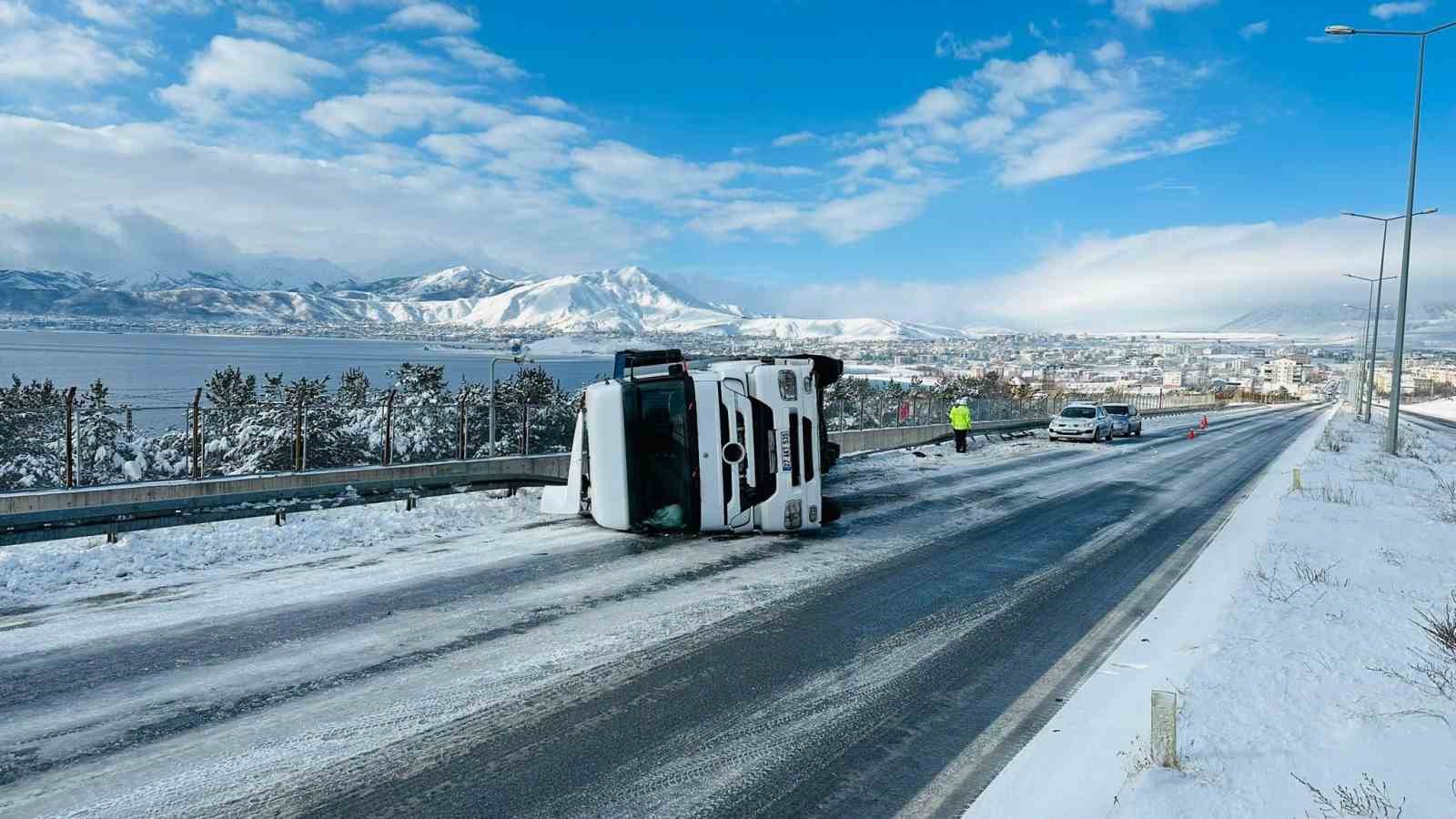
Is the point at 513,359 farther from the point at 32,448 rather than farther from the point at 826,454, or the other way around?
the point at 32,448

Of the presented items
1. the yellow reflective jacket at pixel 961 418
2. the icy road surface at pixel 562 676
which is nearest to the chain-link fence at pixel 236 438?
the icy road surface at pixel 562 676

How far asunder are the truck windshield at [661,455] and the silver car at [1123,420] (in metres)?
30.5

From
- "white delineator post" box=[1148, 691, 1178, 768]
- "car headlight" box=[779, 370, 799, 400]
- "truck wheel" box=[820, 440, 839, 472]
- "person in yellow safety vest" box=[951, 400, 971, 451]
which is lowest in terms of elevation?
"person in yellow safety vest" box=[951, 400, 971, 451]

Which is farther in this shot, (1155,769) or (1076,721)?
(1076,721)

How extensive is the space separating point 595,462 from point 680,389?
153 centimetres

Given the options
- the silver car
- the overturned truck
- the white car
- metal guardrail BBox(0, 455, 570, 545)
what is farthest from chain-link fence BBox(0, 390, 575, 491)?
the silver car

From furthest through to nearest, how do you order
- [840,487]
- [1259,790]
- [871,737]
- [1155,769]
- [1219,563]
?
[840,487] → [1219,563] → [871,737] → [1155,769] → [1259,790]

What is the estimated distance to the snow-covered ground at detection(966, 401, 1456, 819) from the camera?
3914 millimetres

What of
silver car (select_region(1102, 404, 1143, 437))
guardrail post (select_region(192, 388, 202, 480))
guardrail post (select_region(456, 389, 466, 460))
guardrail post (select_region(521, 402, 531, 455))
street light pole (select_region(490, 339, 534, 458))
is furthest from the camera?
silver car (select_region(1102, 404, 1143, 437))

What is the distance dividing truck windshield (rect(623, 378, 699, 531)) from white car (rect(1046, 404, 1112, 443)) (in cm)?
2674

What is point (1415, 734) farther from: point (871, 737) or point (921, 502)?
point (921, 502)

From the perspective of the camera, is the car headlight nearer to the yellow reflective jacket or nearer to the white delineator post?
the white delineator post

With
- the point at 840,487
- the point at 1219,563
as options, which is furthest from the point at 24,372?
the point at 1219,563

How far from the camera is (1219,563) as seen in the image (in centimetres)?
995
